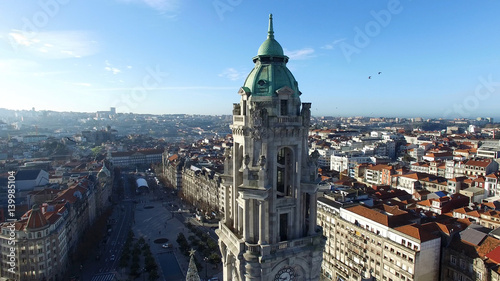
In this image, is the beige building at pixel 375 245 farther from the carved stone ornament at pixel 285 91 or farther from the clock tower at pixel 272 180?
the carved stone ornament at pixel 285 91

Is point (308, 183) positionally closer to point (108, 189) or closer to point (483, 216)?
point (483, 216)

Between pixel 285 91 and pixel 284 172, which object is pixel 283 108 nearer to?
pixel 285 91

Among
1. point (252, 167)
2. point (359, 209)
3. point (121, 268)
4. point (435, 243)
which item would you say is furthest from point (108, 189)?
point (252, 167)

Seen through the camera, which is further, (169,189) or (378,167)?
(169,189)

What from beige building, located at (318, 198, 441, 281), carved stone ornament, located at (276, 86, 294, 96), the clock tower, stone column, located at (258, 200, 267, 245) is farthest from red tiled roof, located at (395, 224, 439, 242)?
carved stone ornament, located at (276, 86, 294, 96)

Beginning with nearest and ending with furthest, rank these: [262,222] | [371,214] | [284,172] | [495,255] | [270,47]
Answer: [262,222], [270,47], [284,172], [495,255], [371,214]

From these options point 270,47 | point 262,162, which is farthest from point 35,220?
point 270,47

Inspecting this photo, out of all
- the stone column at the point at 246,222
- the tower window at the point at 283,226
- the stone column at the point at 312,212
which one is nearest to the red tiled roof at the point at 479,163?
the stone column at the point at 312,212
